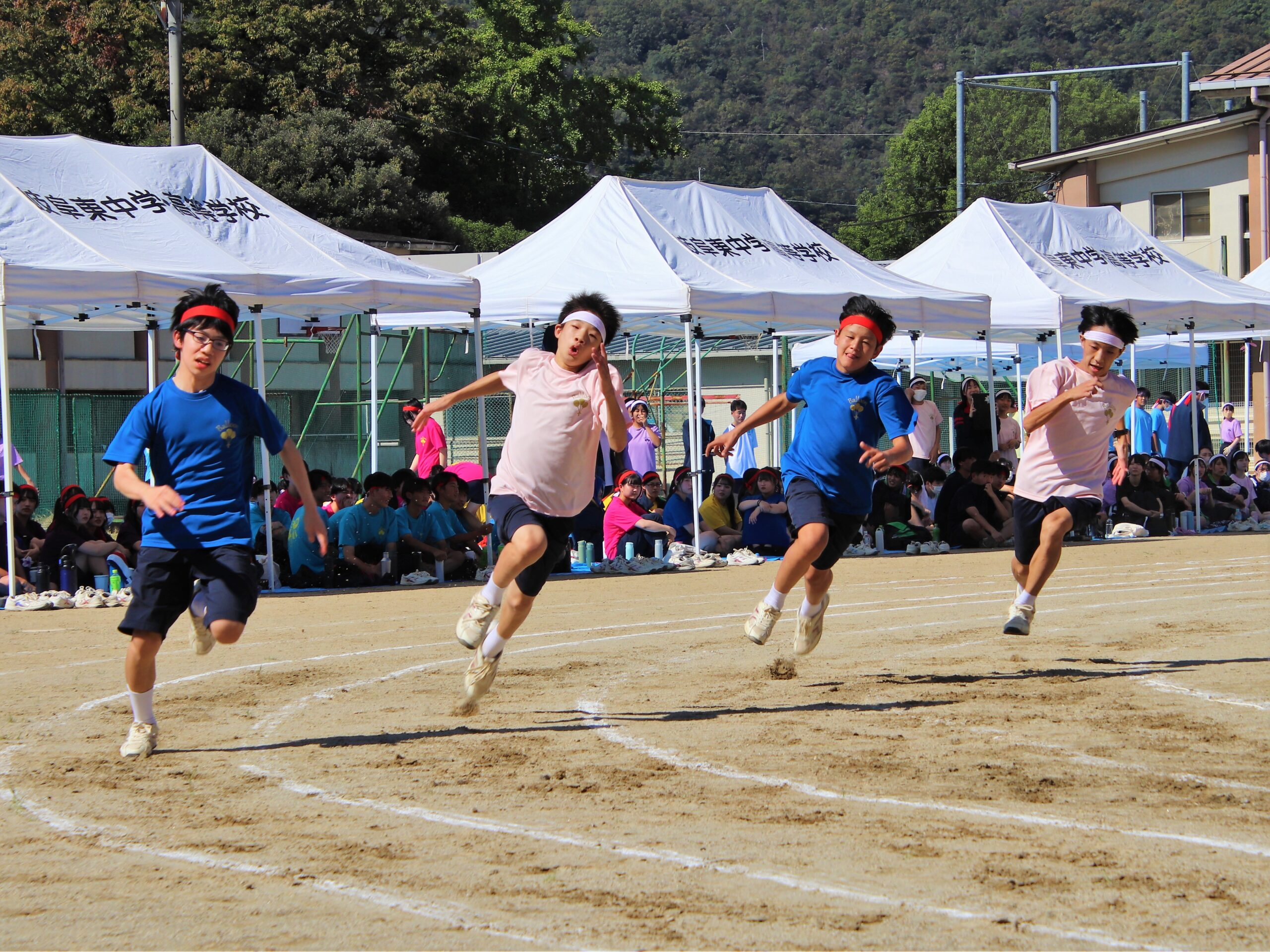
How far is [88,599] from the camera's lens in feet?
43.4

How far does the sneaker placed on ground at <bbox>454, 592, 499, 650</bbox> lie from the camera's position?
280 inches

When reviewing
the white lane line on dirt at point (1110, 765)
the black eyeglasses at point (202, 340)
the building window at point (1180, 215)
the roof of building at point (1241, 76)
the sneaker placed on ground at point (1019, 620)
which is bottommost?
the white lane line on dirt at point (1110, 765)

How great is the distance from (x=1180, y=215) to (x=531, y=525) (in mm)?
33033

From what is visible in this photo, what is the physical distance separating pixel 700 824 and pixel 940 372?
3084cm

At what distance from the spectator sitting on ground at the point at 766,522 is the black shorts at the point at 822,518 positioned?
902 cm

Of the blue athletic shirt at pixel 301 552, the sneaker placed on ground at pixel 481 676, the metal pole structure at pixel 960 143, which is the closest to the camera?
the sneaker placed on ground at pixel 481 676

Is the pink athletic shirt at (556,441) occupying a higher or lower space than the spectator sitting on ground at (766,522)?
higher

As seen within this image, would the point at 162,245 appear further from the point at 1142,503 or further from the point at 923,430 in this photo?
the point at 1142,503

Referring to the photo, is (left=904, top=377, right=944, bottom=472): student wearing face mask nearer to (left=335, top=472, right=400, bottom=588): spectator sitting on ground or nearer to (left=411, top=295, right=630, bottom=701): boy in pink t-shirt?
(left=335, top=472, right=400, bottom=588): spectator sitting on ground

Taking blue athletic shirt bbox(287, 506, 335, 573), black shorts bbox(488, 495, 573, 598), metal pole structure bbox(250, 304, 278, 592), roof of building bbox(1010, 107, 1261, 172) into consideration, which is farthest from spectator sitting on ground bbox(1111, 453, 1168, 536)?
roof of building bbox(1010, 107, 1261, 172)

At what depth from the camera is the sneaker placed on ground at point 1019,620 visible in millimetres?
9102

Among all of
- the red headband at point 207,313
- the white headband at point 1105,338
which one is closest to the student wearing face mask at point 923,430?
the white headband at point 1105,338

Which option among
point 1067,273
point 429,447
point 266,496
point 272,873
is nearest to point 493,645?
point 272,873

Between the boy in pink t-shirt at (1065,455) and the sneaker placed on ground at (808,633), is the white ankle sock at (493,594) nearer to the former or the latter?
the sneaker placed on ground at (808,633)
